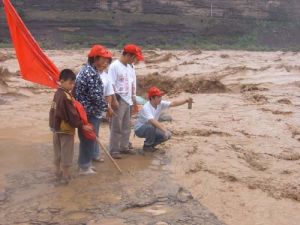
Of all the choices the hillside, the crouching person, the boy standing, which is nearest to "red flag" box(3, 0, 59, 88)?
the boy standing

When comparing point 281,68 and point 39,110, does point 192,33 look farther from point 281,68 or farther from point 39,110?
point 39,110

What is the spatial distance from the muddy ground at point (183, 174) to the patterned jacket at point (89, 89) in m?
0.80

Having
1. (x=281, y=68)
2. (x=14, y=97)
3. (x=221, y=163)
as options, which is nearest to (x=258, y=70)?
(x=281, y=68)

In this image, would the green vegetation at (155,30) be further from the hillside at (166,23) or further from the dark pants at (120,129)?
the dark pants at (120,129)

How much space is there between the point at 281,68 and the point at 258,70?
3.10ft

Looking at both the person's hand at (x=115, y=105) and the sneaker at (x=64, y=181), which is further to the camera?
the person's hand at (x=115, y=105)

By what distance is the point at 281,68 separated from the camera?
1514 cm

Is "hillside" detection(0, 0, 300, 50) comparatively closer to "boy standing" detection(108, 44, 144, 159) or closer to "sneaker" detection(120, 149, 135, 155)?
"sneaker" detection(120, 149, 135, 155)

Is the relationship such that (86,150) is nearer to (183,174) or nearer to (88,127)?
→ (88,127)

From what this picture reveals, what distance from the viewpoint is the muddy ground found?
4.63m

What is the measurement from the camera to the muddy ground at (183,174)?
463 centimetres

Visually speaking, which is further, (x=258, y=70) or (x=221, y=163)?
(x=258, y=70)

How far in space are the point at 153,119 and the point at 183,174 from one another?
2.62 feet

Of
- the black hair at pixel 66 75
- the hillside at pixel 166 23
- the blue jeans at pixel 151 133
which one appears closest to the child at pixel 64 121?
the black hair at pixel 66 75
